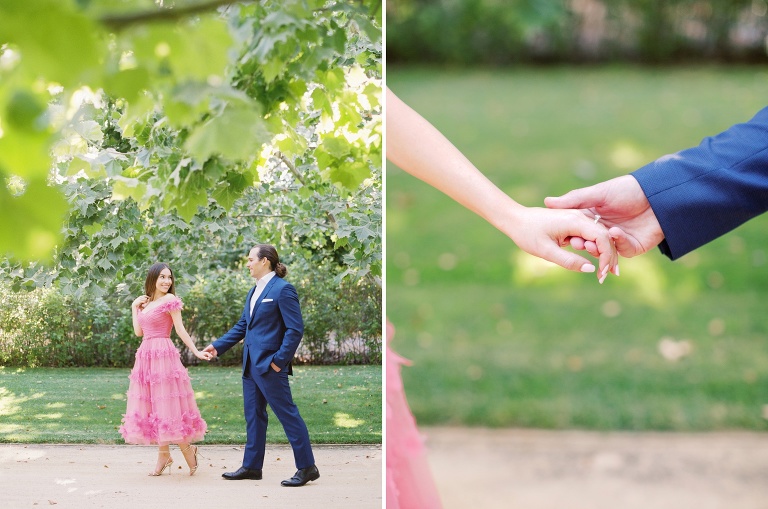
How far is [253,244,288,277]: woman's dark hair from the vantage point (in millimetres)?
2117

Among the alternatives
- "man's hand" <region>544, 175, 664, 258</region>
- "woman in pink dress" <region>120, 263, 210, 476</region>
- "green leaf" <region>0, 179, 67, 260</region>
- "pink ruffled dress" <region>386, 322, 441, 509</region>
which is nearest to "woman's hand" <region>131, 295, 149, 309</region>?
"woman in pink dress" <region>120, 263, 210, 476</region>

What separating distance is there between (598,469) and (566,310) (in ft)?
3.95

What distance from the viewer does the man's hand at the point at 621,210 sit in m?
1.58

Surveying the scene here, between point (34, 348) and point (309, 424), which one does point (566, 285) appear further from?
point (34, 348)

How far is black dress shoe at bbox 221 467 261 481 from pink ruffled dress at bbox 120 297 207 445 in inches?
4.7

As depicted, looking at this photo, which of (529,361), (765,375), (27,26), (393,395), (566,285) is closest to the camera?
(27,26)

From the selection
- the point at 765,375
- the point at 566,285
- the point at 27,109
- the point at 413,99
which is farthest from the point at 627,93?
the point at 27,109

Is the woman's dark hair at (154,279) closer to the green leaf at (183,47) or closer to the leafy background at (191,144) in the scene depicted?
the leafy background at (191,144)

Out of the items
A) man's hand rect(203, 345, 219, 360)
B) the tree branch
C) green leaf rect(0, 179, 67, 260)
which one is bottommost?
man's hand rect(203, 345, 219, 360)

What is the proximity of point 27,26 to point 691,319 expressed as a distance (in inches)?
125

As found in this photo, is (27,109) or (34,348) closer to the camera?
(27,109)

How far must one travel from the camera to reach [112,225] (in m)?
2.07

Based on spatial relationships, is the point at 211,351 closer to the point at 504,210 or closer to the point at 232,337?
the point at 232,337

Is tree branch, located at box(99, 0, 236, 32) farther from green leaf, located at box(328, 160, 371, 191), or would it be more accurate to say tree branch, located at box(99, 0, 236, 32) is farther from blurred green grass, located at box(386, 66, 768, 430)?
blurred green grass, located at box(386, 66, 768, 430)
